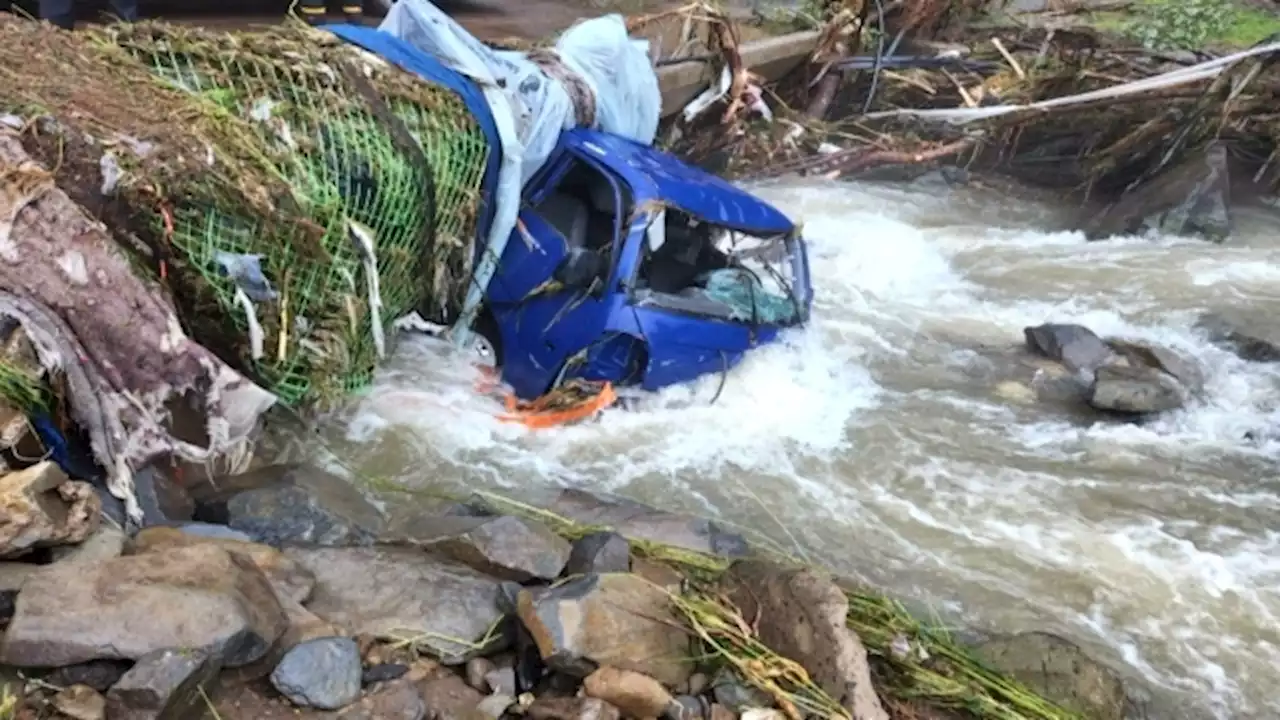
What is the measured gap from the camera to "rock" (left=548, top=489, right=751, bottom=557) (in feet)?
15.6

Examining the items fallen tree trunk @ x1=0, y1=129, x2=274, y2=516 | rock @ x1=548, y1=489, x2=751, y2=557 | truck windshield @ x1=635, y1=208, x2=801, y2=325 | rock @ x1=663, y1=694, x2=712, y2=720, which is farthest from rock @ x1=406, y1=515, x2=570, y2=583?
truck windshield @ x1=635, y1=208, x2=801, y2=325

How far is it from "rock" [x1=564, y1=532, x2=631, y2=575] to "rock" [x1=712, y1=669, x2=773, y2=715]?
0.68 m

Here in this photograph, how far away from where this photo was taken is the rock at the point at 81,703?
9.28 ft

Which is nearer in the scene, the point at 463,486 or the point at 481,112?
the point at 463,486

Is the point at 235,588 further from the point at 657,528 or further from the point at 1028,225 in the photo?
the point at 1028,225

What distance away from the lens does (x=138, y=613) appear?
3.03 meters

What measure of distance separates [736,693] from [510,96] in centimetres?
401

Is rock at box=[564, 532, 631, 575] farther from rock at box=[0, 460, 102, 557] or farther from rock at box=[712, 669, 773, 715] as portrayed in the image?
rock at box=[0, 460, 102, 557]

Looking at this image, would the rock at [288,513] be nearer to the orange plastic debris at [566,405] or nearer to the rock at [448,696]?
the rock at [448,696]

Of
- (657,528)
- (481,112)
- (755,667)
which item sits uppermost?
(481,112)

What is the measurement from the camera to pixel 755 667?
353cm

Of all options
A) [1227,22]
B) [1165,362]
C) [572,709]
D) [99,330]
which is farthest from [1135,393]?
[1227,22]

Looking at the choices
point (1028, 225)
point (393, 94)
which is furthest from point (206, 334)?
point (1028, 225)

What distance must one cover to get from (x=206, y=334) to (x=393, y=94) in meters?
1.73
